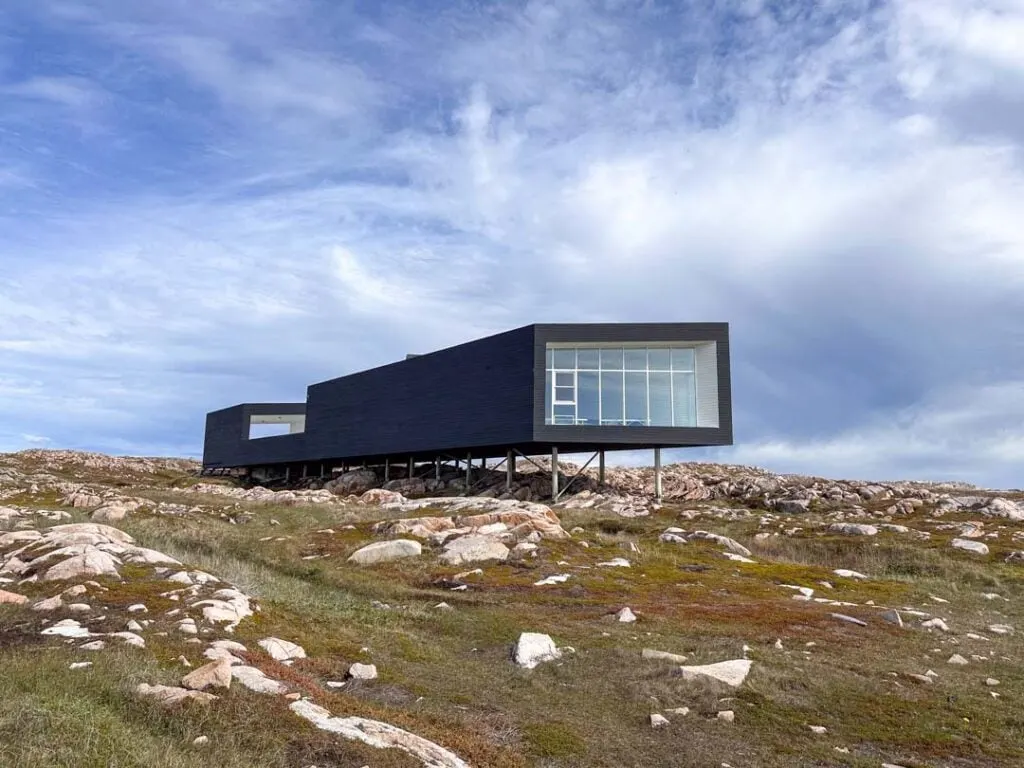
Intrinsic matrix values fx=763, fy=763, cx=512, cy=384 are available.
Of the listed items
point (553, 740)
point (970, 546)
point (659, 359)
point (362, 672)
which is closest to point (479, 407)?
point (659, 359)

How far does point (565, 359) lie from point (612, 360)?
368 centimetres

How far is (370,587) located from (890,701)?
57.6ft

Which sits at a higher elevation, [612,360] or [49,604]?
[612,360]

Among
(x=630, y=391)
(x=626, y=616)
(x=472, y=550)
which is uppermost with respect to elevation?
(x=630, y=391)

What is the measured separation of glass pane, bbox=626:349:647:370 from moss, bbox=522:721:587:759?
47.7 metres

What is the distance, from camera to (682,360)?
194 feet

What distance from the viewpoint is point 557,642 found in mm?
18891

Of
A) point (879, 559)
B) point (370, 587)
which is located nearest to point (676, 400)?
→ point (879, 559)

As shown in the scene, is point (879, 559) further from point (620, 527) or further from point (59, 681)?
point (59, 681)

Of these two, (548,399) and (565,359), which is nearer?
(548,399)

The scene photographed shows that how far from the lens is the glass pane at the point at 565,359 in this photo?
60219mm

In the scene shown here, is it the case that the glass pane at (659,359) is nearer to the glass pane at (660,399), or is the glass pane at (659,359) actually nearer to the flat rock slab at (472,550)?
the glass pane at (660,399)

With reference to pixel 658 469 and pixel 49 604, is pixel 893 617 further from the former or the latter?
pixel 658 469

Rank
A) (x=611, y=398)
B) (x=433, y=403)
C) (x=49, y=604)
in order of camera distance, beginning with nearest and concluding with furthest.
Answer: (x=49, y=604)
(x=611, y=398)
(x=433, y=403)
